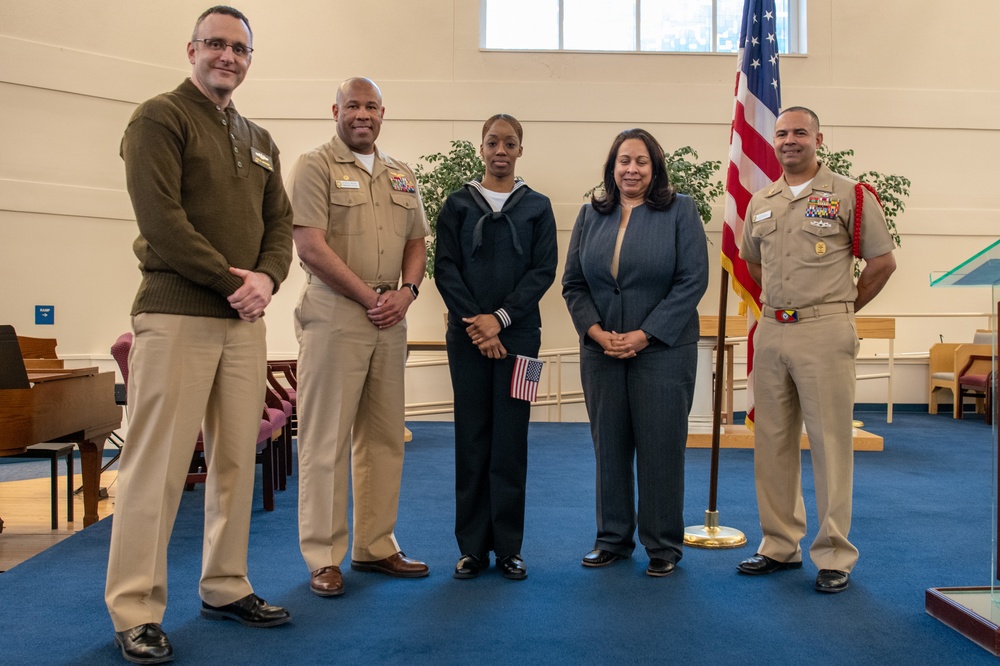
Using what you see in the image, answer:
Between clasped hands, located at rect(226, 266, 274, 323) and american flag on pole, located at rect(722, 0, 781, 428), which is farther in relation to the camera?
american flag on pole, located at rect(722, 0, 781, 428)

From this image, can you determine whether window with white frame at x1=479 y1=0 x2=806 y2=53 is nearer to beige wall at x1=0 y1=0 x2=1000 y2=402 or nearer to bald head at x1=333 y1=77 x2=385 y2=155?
beige wall at x1=0 y1=0 x2=1000 y2=402

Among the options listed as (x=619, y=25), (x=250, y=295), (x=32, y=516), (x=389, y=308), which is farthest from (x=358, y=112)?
(x=619, y=25)

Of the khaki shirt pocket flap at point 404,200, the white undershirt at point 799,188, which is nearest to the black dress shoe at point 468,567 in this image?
the khaki shirt pocket flap at point 404,200

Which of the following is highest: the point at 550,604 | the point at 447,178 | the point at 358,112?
the point at 447,178

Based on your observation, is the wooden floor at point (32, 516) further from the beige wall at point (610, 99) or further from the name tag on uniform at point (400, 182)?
the beige wall at point (610, 99)

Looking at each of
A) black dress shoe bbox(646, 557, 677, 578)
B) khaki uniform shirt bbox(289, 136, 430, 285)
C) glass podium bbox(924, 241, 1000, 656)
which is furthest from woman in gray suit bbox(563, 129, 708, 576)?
glass podium bbox(924, 241, 1000, 656)

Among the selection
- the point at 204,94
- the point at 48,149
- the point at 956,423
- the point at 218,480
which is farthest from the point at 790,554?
the point at 48,149

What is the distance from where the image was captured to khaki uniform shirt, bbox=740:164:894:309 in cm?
306

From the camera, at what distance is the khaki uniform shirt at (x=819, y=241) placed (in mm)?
3059

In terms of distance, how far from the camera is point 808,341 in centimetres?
304

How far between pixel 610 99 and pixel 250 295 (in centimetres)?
746

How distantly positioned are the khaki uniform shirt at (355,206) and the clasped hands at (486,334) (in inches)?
13.8

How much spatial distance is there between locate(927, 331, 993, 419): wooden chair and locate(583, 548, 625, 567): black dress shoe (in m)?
6.87

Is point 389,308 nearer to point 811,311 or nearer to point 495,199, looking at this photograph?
point 495,199
